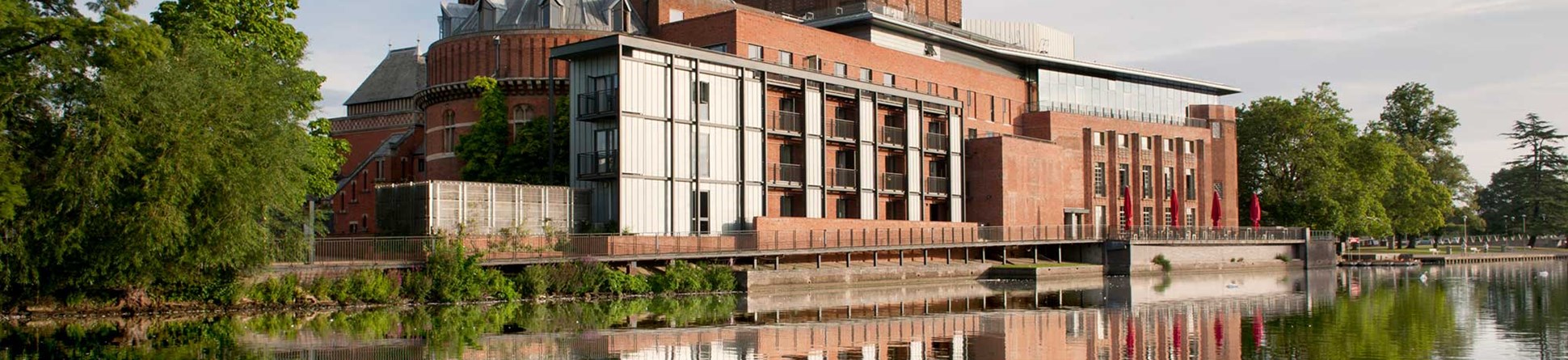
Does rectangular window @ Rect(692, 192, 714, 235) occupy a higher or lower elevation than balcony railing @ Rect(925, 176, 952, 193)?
lower

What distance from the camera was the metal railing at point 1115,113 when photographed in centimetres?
8138

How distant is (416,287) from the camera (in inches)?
1574

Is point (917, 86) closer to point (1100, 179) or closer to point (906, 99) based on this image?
point (906, 99)

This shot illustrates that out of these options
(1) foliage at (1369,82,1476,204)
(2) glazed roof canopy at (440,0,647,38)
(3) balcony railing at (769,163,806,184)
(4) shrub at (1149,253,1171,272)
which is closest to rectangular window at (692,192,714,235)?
(3) balcony railing at (769,163,806,184)

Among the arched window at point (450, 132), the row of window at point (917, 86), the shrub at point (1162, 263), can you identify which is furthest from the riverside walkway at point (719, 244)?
the arched window at point (450, 132)

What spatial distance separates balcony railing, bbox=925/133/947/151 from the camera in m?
67.5

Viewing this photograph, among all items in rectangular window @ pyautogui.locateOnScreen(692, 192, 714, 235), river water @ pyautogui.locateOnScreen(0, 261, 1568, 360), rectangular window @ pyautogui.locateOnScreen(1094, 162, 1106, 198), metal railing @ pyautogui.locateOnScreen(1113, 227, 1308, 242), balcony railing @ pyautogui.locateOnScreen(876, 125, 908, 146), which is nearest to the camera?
river water @ pyautogui.locateOnScreen(0, 261, 1568, 360)

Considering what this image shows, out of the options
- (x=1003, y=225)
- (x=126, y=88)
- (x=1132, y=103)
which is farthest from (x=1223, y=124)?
(x=126, y=88)

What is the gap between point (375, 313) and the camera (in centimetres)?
3641

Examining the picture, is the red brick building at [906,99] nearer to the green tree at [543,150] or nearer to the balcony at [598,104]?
the balcony at [598,104]

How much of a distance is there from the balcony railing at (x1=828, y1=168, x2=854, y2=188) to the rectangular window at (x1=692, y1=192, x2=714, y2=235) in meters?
8.35

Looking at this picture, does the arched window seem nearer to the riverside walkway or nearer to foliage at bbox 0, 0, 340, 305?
the riverside walkway

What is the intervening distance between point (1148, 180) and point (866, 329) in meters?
54.7

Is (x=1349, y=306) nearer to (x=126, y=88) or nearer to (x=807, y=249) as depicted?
(x=807, y=249)
